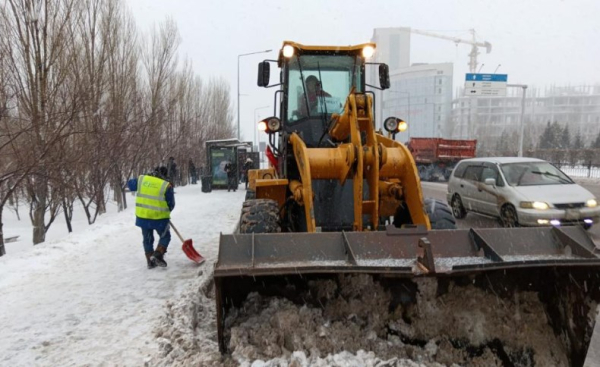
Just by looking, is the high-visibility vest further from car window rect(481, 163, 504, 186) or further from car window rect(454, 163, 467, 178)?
car window rect(454, 163, 467, 178)

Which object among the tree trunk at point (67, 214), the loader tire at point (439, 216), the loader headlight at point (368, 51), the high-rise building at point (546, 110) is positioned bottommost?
the tree trunk at point (67, 214)

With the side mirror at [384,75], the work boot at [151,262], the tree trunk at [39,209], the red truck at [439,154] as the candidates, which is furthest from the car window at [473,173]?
the red truck at [439,154]

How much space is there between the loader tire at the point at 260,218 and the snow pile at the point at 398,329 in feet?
3.98

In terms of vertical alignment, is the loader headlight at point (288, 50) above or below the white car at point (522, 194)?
above

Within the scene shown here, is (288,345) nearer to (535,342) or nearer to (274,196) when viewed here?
(535,342)

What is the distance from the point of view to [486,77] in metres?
30.4

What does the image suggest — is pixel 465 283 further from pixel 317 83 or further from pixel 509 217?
pixel 509 217

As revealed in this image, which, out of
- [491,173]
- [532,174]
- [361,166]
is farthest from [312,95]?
[532,174]

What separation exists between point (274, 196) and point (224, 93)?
4264 centimetres

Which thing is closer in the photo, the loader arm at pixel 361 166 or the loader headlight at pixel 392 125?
the loader arm at pixel 361 166

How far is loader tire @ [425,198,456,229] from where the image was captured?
5168mm

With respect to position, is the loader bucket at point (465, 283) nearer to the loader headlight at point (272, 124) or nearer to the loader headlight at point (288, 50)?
the loader headlight at point (272, 124)

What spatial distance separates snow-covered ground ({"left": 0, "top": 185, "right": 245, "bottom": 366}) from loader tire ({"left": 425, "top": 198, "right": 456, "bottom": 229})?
301 cm

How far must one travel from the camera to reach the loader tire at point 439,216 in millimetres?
5168
